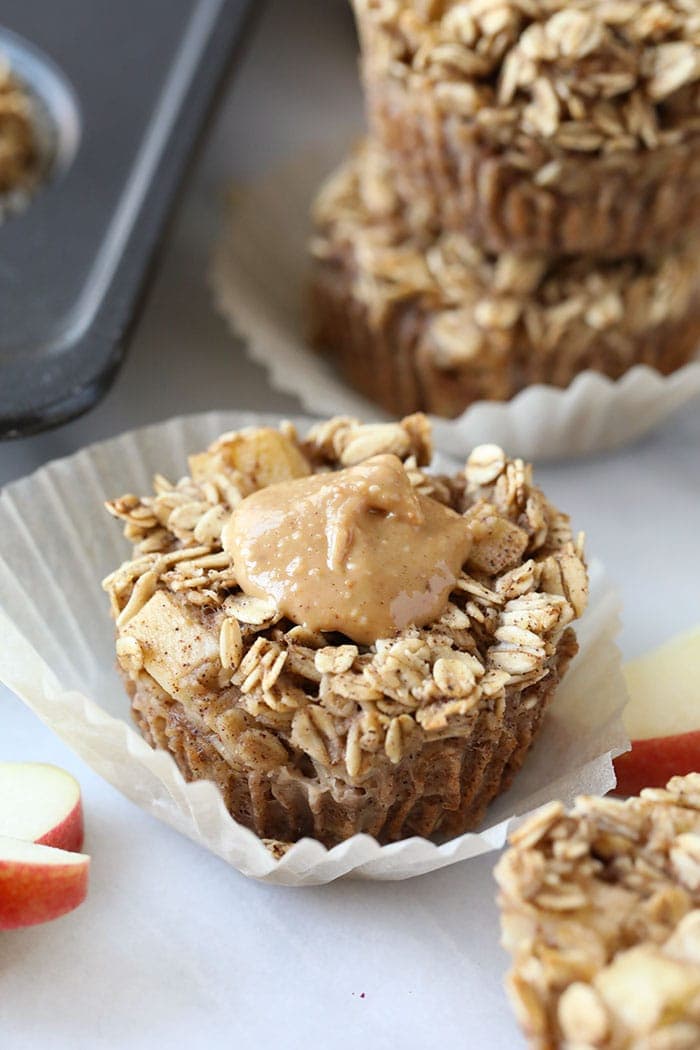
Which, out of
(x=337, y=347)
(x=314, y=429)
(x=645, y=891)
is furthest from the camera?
(x=337, y=347)

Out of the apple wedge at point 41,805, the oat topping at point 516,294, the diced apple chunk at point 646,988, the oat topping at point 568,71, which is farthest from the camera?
the oat topping at point 516,294

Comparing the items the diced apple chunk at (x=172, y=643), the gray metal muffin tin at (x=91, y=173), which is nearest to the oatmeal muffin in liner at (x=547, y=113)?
the gray metal muffin tin at (x=91, y=173)

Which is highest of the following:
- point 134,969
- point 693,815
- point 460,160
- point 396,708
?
point 460,160

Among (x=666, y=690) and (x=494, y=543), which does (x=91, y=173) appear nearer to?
(x=494, y=543)

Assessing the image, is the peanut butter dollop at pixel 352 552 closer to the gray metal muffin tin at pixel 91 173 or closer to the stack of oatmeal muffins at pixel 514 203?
the gray metal muffin tin at pixel 91 173

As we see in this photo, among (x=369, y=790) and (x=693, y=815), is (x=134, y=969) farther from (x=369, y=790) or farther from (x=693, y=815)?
(x=693, y=815)

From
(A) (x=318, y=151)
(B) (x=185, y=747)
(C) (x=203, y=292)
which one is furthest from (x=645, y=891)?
(A) (x=318, y=151)
